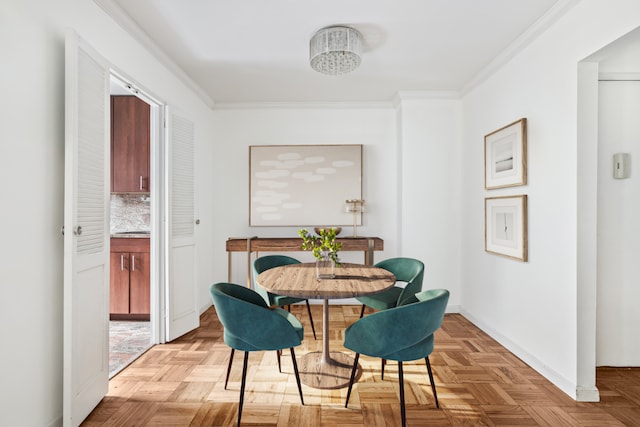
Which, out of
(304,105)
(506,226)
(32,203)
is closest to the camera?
(32,203)

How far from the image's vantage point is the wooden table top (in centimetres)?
201

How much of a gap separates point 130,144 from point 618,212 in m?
4.63

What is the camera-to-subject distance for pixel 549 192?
99.6 inches

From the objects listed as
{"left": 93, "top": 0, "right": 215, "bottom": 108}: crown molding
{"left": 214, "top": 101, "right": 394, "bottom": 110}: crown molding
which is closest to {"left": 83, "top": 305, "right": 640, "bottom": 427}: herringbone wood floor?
{"left": 93, "top": 0, "right": 215, "bottom": 108}: crown molding

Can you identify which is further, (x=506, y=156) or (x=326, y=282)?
(x=506, y=156)

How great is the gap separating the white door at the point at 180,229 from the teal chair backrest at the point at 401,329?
2095 millimetres

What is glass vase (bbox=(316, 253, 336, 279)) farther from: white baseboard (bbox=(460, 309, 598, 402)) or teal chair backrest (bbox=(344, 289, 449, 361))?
white baseboard (bbox=(460, 309, 598, 402))

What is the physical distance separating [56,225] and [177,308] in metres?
1.70

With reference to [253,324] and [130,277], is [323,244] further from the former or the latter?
[130,277]

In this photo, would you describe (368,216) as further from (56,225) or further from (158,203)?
(56,225)

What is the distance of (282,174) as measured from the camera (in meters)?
4.45

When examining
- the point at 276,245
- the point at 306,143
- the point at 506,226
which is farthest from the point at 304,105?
the point at 506,226

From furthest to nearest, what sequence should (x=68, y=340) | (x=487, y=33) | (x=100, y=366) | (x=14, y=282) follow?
(x=487, y=33) → (x=100, y=366) → (x=68, y=340) → (x=14, y=282)

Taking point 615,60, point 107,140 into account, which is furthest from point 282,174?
point 615,60
